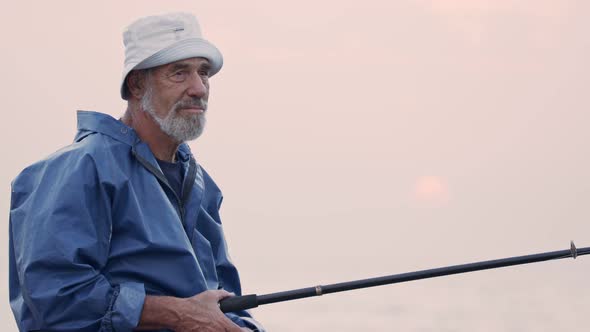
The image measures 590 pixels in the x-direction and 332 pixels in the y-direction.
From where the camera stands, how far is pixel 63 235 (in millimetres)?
4082

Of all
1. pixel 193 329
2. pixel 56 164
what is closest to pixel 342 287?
pixel 193 329

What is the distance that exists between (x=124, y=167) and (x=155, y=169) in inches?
6.6

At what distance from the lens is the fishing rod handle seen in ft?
14.5

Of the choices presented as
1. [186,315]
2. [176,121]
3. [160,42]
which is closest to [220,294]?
[186,315]

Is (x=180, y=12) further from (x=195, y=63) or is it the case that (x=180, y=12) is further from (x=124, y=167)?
(x=124, y=167)

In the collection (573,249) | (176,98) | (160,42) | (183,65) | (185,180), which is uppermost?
(160,42)

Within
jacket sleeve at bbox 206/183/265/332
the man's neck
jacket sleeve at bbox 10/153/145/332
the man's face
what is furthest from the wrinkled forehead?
jacket sleeve at bbox 206/183/265/332

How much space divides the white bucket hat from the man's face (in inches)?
1.7

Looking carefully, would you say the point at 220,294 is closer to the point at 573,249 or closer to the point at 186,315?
the point at 186,315

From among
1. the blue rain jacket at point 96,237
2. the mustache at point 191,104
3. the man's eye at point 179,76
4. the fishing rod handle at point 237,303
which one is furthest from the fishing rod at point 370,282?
the man's eye at point 179,76

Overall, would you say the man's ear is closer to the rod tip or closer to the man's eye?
the man's eye

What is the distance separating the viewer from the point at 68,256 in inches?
160

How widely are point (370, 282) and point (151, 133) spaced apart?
3.72 feet

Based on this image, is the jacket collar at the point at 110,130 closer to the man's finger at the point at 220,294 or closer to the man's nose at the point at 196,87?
the man's nose at the point at 196,87
